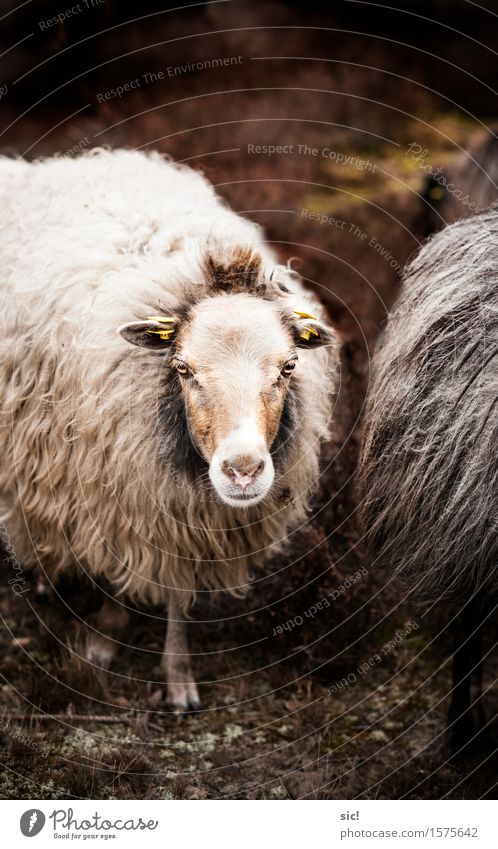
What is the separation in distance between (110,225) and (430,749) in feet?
10.6

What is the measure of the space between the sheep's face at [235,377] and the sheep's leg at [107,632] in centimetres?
174

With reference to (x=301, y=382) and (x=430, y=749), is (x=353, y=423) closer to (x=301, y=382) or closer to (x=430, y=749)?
(x=301, y=382)

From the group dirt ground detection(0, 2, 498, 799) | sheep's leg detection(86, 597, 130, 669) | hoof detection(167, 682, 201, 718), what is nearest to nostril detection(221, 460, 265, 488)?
dirt ground detection(0, 2, 498, 799)

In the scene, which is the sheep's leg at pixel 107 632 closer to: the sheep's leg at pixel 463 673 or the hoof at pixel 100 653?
the hoof at pixel 100 653

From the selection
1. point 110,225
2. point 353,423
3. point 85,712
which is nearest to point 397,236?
point 353,423

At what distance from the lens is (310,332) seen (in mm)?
3605

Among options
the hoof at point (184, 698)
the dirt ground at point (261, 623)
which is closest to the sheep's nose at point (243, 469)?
the dirt ground at point (261, 623)

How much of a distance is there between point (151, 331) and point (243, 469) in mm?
800

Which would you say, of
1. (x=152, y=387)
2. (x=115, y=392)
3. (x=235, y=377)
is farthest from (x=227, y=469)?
(x=115, y=392)

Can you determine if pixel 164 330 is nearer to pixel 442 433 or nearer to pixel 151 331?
pixel 151 331

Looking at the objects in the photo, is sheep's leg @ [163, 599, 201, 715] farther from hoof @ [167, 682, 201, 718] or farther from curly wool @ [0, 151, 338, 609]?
curly wool @ [0, 151, 338, 609]

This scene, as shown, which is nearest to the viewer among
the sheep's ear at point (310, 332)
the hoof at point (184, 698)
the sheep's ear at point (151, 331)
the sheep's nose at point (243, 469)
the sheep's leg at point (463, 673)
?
the sheep's nose at point (243, 469)

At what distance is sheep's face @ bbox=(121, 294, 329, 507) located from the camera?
3.12m

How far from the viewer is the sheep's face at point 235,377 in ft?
10.3
